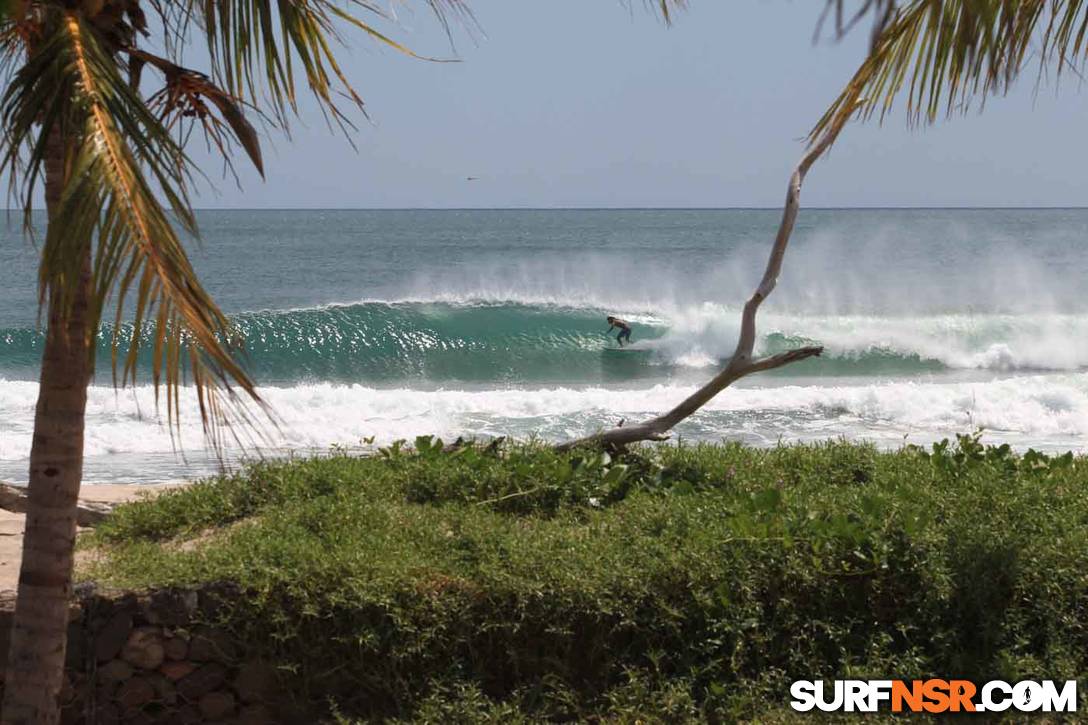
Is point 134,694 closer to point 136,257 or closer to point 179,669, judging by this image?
point 179,669

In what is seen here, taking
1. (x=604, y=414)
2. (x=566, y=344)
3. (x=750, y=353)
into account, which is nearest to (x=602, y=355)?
(x=566, y=344)

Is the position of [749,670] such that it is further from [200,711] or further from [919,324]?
[919,324]

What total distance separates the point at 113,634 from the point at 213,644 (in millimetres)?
400

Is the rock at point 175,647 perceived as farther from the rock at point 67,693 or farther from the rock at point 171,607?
the rock at point 67,693

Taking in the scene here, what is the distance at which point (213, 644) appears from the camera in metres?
4.29

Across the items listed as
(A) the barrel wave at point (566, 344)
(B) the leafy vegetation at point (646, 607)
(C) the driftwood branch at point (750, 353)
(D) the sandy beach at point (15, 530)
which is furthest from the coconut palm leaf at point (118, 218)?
(A) the barrel wave at point (566, 344)

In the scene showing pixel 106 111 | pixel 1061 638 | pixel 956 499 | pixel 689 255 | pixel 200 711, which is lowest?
pixel 200 711

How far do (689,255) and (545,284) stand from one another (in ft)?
80.5

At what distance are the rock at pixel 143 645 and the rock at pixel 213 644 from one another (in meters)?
0.13

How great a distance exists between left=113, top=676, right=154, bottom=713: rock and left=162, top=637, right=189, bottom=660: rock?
15 centimetres

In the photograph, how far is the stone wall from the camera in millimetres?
4320

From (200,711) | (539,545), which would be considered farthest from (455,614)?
(200,711)

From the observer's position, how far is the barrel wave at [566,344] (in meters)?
19.5

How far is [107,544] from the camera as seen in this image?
5133mm
